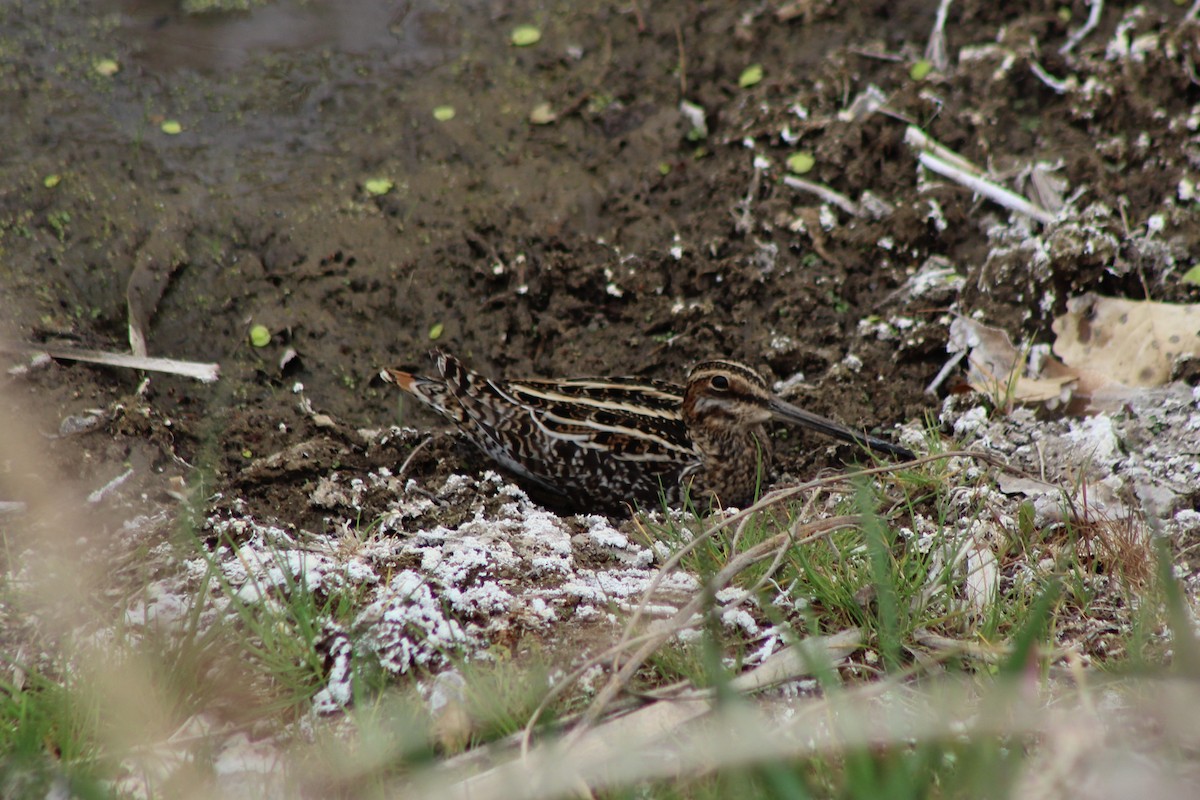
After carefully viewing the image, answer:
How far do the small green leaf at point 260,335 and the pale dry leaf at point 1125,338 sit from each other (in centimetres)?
320

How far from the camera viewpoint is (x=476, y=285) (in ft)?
15.6

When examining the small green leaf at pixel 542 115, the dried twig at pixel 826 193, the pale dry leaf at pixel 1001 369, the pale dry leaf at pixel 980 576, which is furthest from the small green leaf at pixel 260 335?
the pale dry leaf at pixel 980 576

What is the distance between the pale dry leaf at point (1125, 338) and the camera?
155 inches

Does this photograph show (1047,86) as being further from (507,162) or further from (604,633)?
(604,633)

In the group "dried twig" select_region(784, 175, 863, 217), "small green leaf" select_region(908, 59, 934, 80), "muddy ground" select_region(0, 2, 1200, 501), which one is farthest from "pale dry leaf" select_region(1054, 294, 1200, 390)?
"small green leaf" select_region(908, 59, 934, 80)

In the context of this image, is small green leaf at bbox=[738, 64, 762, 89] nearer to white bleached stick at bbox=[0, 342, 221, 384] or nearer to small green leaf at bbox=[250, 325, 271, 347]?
small green leaf at bbox=[250, 325, 271, 347]

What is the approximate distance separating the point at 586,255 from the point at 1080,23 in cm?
274

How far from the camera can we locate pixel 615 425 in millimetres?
4223

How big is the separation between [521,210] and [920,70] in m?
2.05

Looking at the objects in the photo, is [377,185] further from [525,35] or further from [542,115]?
[525,35]

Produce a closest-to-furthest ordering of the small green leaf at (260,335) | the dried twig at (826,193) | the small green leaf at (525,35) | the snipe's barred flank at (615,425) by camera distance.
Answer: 1. the snipe's barred flank at (615,425)
2. the small green leaf at (260,335)
3. the dried twig at (826,193)
4. the small green leaf at (525,35)

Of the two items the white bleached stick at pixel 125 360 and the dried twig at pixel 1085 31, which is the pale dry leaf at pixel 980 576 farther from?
the dried twig at pixel 1085 31

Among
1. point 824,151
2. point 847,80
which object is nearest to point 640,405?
point 824,151

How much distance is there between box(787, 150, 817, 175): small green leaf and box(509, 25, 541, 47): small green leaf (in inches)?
62.3
